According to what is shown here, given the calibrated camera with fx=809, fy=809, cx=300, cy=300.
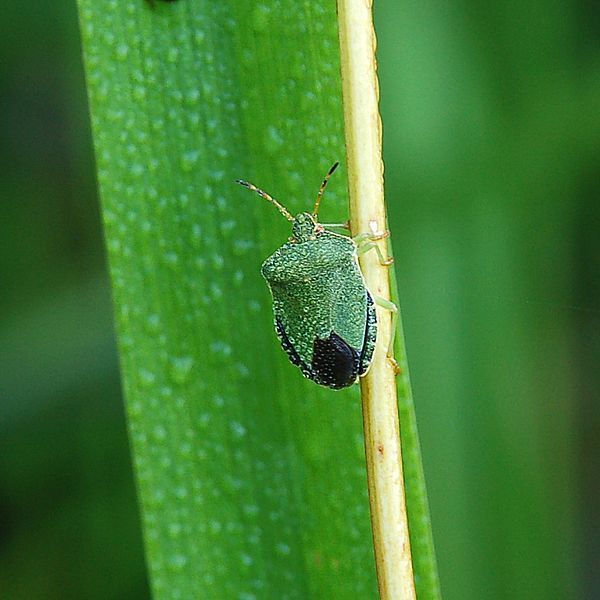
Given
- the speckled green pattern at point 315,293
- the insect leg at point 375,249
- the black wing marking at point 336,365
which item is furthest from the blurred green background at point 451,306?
the insect leg at point 375,249

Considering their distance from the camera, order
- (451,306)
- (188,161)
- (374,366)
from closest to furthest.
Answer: (374,366), (188,161), (451,306)

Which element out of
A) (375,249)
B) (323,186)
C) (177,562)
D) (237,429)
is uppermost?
(323,186)

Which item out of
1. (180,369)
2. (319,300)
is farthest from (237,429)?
(319,300)

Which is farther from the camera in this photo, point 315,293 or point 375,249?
point 315,293

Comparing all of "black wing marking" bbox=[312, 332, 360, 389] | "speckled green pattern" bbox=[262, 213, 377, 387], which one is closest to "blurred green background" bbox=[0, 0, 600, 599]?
"speckled green pattern" bbox=[262, 213, 377, 387]

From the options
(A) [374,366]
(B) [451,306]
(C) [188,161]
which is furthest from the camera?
(B) [451,306]

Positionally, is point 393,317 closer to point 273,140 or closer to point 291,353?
point 291,353

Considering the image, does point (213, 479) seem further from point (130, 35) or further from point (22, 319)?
point (22, 319)

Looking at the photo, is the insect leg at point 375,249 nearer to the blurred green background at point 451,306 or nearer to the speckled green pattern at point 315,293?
the speckled green pattern at point 315,293
